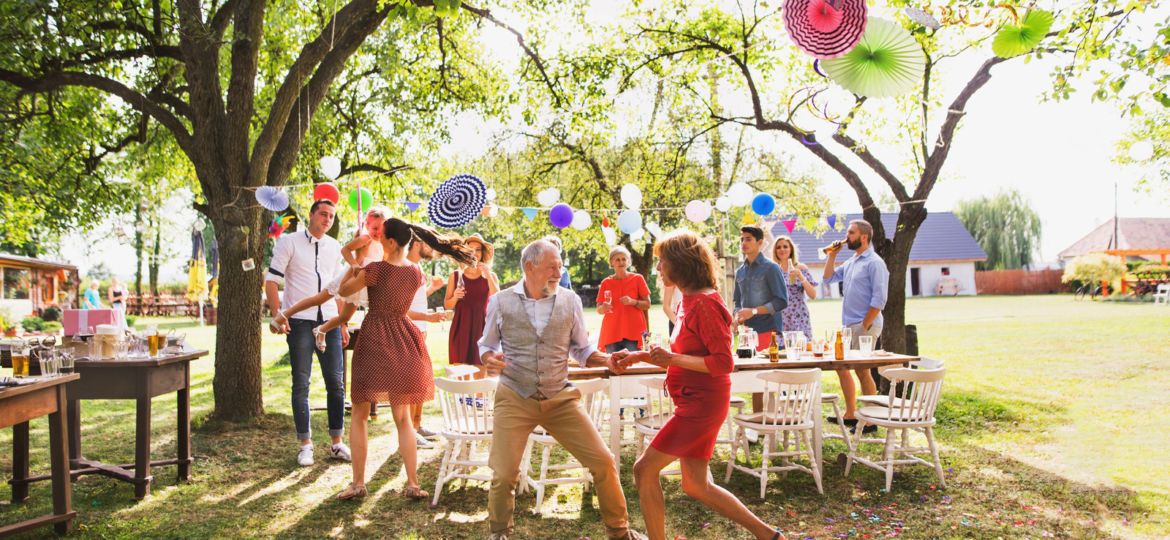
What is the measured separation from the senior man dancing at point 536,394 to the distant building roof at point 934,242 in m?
35.9

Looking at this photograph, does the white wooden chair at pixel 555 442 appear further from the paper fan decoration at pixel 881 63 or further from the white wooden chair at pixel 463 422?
the paper fan decoration at pixel 881 63

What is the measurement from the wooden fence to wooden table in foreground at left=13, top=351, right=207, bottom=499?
41391 millimetres

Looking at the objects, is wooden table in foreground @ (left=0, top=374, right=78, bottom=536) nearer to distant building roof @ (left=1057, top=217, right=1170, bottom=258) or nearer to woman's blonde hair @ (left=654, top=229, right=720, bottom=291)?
woman's blonde hair @ (left=654, top=229, right=720, bottom=291)

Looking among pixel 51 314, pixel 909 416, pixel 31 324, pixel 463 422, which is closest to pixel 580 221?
pixel 463 422

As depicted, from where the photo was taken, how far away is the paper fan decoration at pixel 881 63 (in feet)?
10.7

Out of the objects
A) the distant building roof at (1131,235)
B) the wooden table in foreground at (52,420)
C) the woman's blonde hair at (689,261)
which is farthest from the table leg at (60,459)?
the distant building roof at (1131,235)

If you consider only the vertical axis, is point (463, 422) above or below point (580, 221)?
below

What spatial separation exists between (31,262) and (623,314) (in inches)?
1119

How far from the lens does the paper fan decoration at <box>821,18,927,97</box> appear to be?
326 cm

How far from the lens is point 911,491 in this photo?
14.8 feet

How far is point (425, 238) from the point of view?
430 centimetres

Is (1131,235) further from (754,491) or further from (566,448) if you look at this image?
(566,448)

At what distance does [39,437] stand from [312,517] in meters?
4.47

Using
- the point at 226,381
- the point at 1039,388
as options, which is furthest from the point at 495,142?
the point at 1039,388
